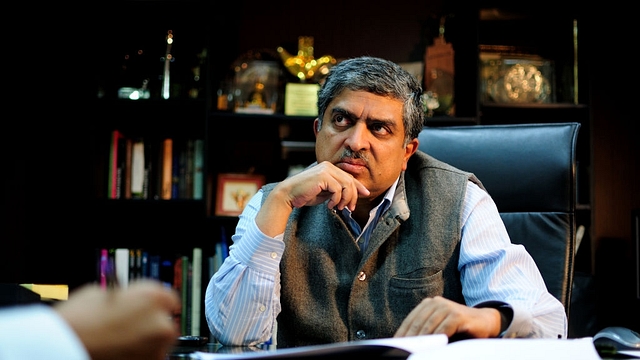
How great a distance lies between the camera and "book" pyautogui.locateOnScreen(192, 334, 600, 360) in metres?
0.74

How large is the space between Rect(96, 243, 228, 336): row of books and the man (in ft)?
4.50

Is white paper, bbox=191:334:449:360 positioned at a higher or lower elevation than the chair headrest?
lower

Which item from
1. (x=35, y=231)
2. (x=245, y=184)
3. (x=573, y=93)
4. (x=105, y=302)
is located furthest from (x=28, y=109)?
(x=105, y=302)

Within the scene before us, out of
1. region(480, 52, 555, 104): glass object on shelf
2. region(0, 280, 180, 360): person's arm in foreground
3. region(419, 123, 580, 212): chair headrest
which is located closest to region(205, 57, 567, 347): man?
region(419, 123, 580, 212): chair headrest

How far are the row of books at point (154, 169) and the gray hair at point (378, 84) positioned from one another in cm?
149

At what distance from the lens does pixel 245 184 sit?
322cm

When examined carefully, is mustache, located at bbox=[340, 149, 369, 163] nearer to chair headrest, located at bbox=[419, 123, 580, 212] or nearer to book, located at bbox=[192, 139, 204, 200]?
chair headrest, located at bbox=[419, 123, 580, 212]

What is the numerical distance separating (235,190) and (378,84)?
1671mm

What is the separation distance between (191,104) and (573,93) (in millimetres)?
1791

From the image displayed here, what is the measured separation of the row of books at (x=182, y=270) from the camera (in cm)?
302

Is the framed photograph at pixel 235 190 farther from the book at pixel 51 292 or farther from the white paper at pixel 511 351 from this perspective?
the white paper at pixel 511 351

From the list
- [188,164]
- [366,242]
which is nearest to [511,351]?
[366,242]

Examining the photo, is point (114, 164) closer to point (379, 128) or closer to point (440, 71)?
point (440, 71)

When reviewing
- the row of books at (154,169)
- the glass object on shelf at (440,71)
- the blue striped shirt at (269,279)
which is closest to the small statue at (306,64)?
the glass object on shelf at (440,71)
